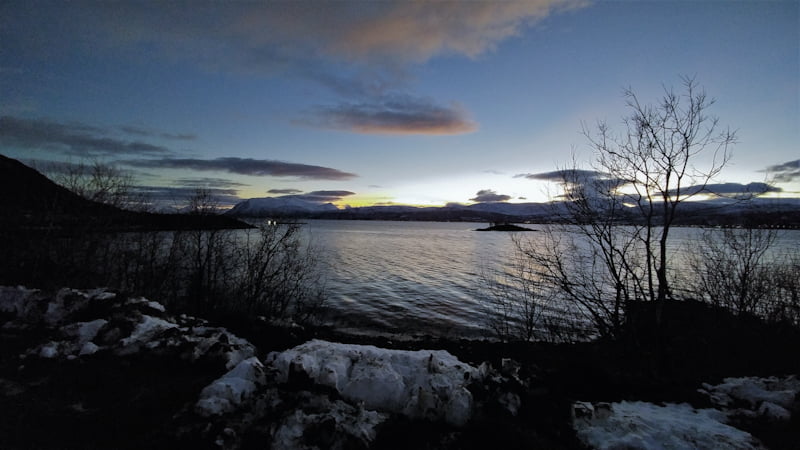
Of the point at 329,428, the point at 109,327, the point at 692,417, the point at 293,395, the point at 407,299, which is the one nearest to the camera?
the point at 329,428

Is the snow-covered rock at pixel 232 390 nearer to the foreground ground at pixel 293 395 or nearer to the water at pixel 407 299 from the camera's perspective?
the foreground ground at pixel 293 395

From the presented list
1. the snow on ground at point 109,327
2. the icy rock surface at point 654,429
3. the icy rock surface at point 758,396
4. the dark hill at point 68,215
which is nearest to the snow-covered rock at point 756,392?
the icy rock surface at point 758,396

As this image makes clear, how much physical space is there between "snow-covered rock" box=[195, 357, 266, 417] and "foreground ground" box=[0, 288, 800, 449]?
18 millimetres

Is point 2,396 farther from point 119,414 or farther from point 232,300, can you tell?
point 232,300

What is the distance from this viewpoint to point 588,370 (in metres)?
6.78

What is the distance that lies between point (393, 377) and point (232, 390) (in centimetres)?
255

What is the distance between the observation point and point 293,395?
4.81 m

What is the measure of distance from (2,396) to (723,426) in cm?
1127

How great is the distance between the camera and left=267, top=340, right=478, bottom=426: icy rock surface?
4.91m

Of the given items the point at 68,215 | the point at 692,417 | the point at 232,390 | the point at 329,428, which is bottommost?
the point at 692,417

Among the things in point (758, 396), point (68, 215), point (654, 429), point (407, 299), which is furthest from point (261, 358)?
point (407, 299)

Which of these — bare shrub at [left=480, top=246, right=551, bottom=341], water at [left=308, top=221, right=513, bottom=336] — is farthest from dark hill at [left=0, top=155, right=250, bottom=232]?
bare shrub at [left=480, top=246, right=551, bottom=341]

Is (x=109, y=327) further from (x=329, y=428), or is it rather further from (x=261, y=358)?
(x=329, y=428)

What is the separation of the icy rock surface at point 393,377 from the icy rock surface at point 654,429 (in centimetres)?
181
